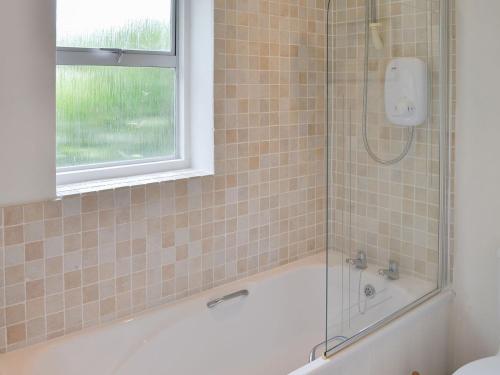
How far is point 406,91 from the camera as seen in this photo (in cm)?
215

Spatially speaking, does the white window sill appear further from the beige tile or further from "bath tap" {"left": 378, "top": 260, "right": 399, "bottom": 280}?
"bath tap" {"left": 378, "top": 260, "right": 399, "bottom": 280}

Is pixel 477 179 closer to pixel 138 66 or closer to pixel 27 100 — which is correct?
pixel 138 66

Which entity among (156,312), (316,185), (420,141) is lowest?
(156,312)

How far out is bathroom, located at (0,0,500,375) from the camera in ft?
5.82

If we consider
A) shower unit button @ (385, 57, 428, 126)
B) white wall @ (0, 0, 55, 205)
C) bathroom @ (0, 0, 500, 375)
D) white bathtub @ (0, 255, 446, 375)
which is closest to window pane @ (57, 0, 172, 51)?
bathroom @ (0, 0, 500, 375)

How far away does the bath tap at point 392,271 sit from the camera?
223 cm

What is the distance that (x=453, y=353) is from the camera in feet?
7.92

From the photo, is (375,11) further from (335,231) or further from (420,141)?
(335,231)

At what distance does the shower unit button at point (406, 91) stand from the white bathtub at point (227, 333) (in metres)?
0.68

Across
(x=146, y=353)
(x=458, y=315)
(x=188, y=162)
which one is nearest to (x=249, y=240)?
(x=188, y=162)

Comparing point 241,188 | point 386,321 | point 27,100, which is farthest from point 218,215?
point 27,100

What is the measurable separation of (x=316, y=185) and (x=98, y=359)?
141 centimetres

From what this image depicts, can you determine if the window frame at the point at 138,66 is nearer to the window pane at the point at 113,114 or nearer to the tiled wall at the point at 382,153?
the window pane at the point at 113,114

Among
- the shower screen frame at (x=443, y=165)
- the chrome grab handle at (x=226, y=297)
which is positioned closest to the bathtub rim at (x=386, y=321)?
the shower screen frame at (x=443, y=165)
